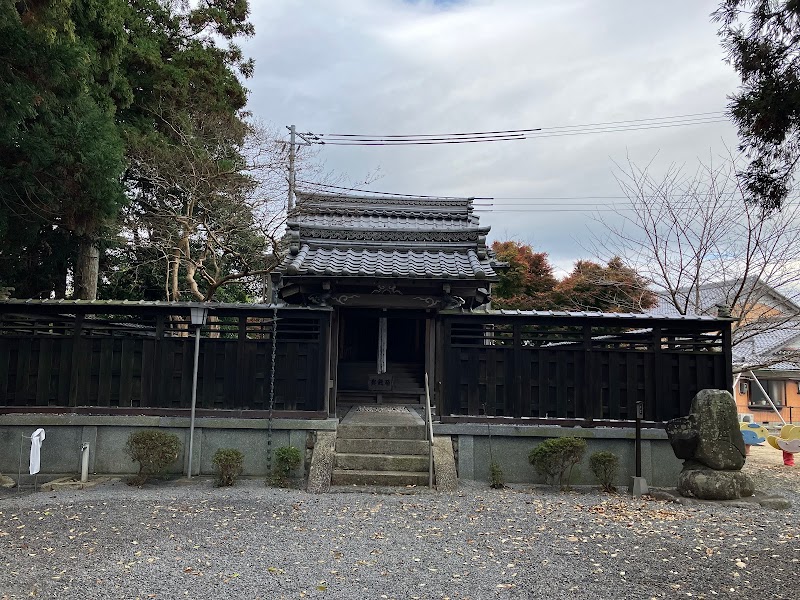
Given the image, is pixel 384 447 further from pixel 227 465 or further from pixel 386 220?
pixel 386 220

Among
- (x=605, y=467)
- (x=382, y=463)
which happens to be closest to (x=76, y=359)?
(x=382, y=463)

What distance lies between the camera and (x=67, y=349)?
8.86 metres

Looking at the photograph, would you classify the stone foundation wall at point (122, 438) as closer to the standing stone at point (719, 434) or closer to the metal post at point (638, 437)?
the metal post at point (638, 437)

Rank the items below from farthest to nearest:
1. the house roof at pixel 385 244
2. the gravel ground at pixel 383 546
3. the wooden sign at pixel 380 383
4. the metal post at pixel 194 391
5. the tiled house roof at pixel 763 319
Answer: the wooden sign at pixel 380 383 → the tiled house roof at pixel 763 319 → the house roof at pixel 385 244 → the metal post at pixel 194 391 → the gravel ground at pixel 383 546

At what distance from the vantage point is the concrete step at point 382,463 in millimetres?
8250

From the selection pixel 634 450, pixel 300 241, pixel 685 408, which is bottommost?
pixel 634 450

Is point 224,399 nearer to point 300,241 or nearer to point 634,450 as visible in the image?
point 300,241

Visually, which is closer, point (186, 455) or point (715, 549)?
point (715, 549)

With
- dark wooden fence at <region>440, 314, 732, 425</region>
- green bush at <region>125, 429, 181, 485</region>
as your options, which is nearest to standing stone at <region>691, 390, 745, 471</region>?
dark wooden fence at <region>440, 314, 732, 425</region>

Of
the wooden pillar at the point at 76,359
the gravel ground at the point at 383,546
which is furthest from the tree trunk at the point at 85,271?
the gravel ground at the point at 383,546

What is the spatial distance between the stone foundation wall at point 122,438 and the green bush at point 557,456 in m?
3.09

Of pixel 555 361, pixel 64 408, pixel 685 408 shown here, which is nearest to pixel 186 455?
pixel 64 408

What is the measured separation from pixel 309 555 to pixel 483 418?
13.9ft

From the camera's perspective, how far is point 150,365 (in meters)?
8.88
